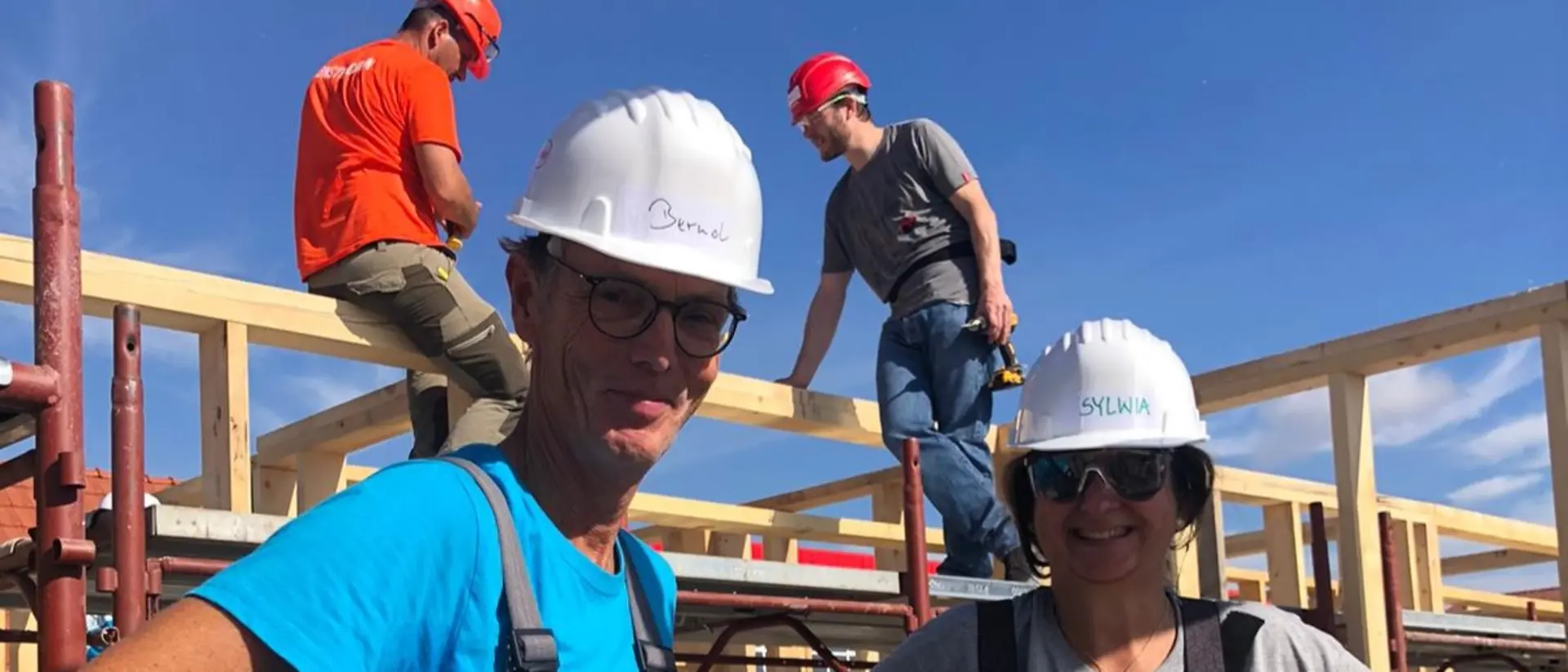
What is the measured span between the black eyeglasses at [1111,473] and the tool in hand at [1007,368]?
8.56 feet

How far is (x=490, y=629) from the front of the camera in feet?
4.67

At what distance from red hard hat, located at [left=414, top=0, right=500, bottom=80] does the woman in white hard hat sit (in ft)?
7.91

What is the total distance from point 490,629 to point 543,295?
48 cm

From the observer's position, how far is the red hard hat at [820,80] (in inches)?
234

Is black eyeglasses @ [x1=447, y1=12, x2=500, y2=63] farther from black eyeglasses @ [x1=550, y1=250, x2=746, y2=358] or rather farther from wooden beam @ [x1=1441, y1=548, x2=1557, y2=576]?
wooden beam @ [x1=1441, y1=548, x2=1557, y2=576]

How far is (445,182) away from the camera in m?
4.55

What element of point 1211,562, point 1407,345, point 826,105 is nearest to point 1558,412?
point 1407,345

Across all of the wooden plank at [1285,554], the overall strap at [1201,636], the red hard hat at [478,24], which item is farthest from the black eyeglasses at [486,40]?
the wooden plank at [1285,554]

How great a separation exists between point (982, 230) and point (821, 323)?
116 cm

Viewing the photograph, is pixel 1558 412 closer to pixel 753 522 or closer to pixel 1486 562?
pixel 753 522

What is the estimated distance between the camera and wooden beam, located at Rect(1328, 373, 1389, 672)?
6977 millimetres

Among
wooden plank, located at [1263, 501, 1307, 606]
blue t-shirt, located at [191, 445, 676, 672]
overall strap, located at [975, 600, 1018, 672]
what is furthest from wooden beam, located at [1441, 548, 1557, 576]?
blue t-shirt, located at [191, 445, 676, 672]

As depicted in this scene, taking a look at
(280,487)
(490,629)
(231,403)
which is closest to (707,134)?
(490,629)

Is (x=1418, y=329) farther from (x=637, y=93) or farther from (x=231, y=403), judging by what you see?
(x=637, y=93)
